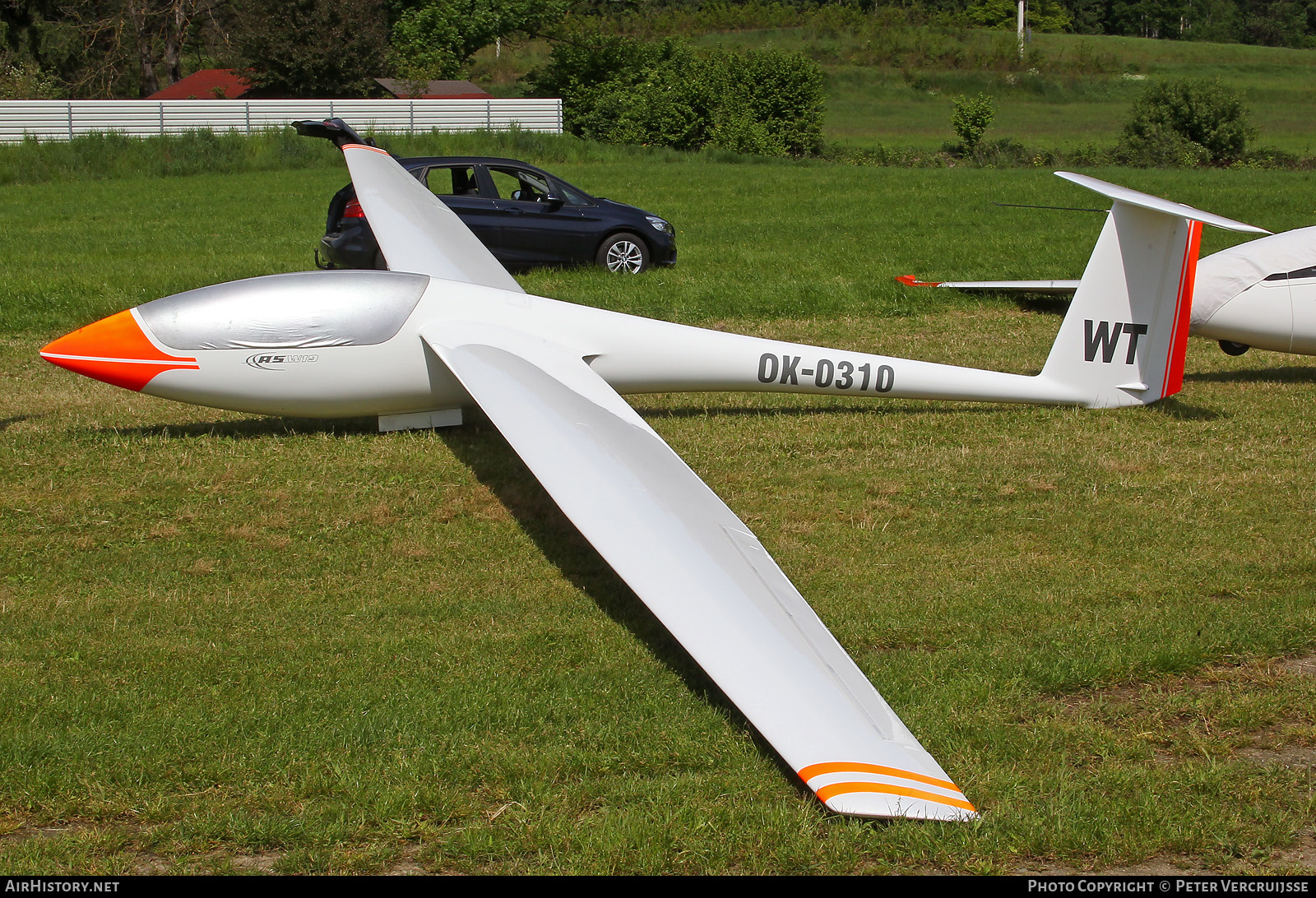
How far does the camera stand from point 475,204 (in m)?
15.5

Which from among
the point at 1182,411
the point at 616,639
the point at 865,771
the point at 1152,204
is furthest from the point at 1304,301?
the point at 865,771

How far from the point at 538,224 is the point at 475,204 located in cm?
91

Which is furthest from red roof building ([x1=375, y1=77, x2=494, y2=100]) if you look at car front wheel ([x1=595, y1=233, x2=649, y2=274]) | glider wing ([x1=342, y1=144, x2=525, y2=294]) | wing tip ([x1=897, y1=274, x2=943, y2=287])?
glider wing ([x1=342, y1=144, x2=525, y2=294])

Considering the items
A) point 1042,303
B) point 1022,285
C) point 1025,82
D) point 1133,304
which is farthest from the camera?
point 1025,82

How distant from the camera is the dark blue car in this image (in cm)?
1554

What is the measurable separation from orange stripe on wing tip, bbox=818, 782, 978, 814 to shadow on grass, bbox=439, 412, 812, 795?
485 millimetres

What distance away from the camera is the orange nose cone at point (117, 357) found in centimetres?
807

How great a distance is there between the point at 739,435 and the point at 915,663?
4074mm

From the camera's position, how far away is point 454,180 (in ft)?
52.2

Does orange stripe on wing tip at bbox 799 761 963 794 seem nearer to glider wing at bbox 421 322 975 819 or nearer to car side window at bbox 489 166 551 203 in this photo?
glider wing at bbox 421 322 975 819

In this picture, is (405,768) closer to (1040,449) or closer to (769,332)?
(1040,449)

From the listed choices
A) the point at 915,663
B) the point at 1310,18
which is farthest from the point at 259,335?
the point at 1310,18

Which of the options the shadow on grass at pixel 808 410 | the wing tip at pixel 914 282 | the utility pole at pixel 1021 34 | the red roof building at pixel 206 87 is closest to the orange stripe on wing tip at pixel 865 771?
the shadow on grass at pixel 808 410

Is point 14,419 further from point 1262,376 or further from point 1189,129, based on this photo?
point 1189,129
